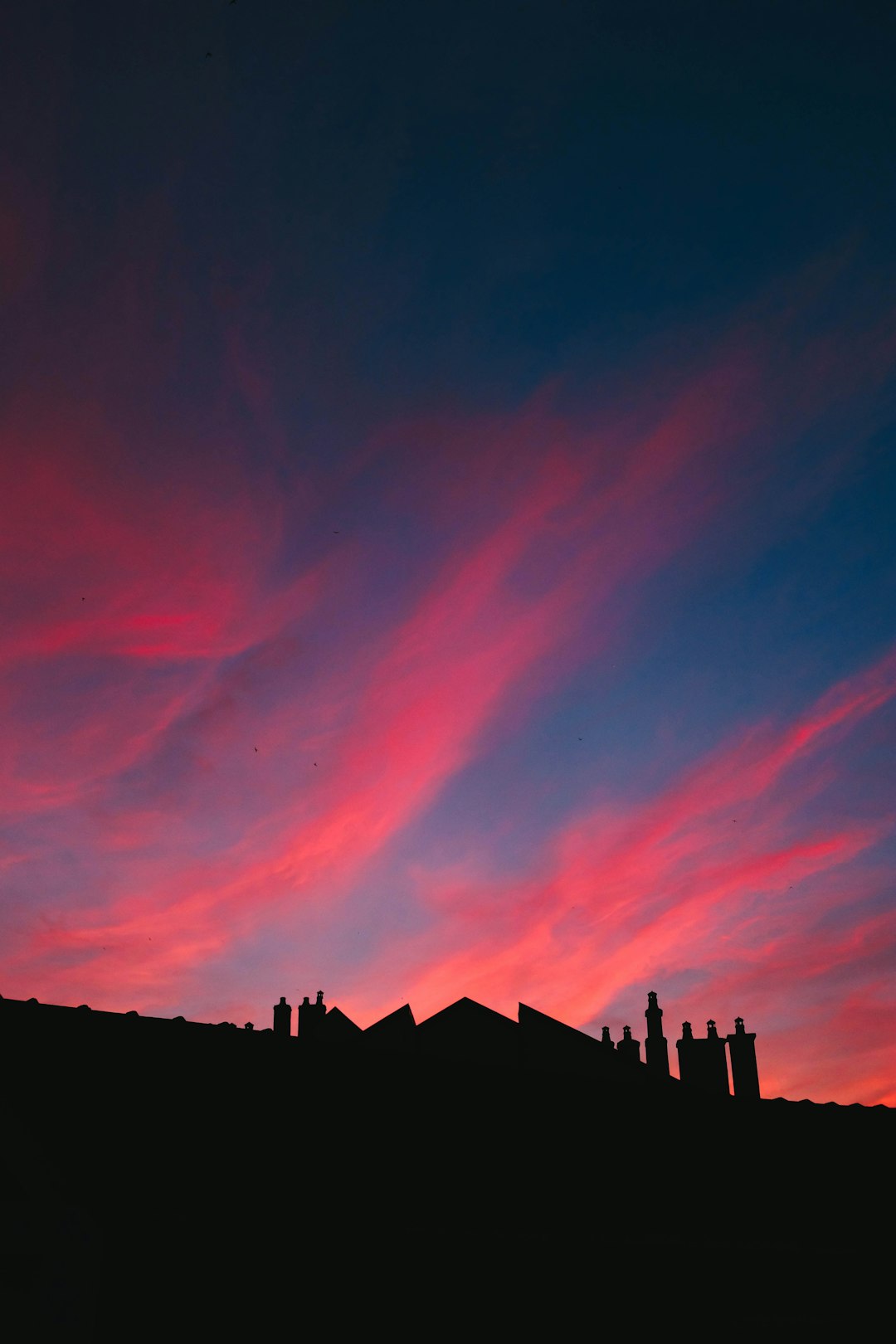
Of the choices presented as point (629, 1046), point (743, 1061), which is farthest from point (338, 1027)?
point (743, 1061)

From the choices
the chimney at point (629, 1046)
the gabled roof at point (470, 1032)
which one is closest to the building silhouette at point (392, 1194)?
the gabled roof at point (470, 1032)

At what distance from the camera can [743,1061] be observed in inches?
1251

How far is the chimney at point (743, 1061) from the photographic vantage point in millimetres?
31328

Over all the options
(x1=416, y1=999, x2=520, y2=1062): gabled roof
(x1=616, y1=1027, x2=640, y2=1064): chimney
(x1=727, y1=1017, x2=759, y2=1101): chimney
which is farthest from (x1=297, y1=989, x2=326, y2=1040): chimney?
(x1=727, y1=1017, x2=759, y2=1101): chimney

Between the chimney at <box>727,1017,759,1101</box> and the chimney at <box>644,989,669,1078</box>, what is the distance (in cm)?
221

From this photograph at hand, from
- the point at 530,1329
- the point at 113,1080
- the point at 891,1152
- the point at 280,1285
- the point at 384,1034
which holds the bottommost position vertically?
the point at 530,1329

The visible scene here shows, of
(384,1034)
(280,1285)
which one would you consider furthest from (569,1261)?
(384,1034)

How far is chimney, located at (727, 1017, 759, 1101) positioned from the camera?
31328mm

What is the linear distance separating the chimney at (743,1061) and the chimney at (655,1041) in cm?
221

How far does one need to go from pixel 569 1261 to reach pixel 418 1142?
219 centimetres

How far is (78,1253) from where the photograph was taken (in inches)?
372

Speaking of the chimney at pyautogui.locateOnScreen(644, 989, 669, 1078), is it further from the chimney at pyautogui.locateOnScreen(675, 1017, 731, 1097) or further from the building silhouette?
the building silhouette

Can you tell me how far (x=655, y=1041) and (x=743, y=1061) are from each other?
2.95 metres

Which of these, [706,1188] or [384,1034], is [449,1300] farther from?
[384,1034]
